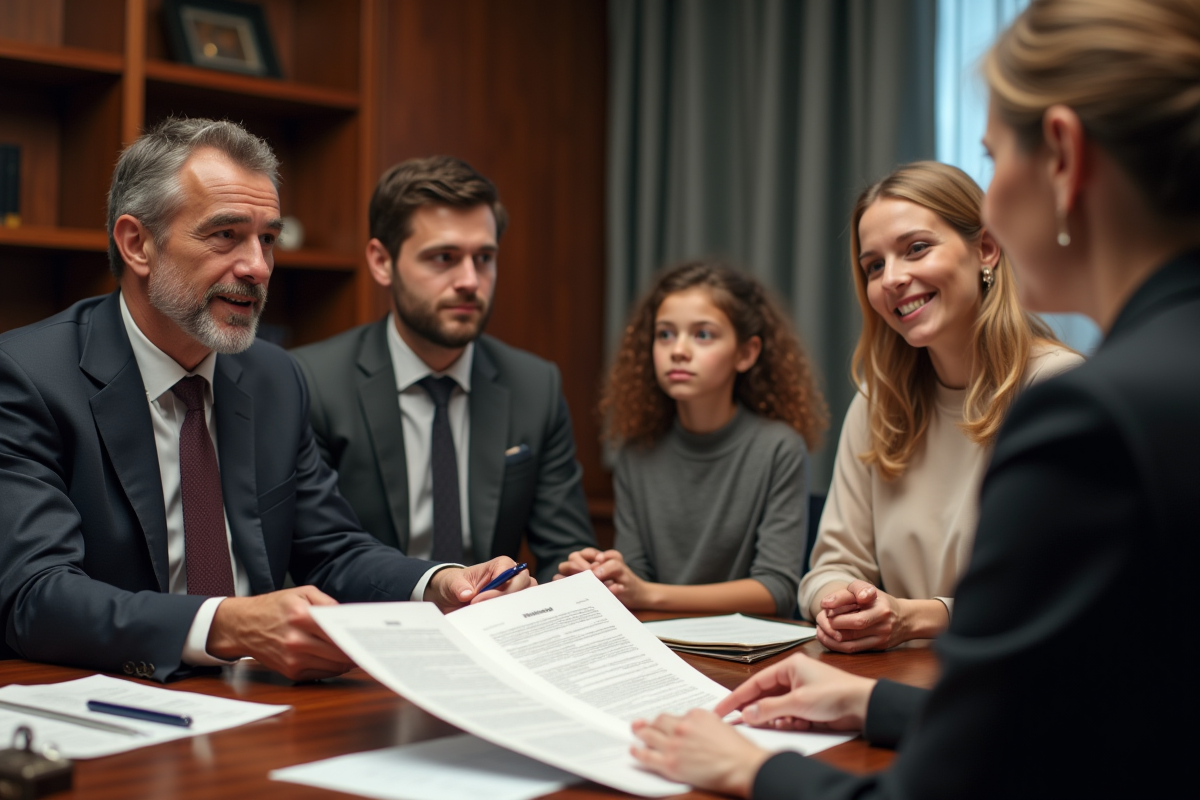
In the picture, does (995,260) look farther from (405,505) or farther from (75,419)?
(75,419)

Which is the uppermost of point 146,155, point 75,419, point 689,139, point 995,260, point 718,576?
point 689,139

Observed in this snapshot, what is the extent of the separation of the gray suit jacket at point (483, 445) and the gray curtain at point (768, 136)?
1272 millimetres

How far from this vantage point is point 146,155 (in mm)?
1864

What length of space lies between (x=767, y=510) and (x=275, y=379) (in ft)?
3.79

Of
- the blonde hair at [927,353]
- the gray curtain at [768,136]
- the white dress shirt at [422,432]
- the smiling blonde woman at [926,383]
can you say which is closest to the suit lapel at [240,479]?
the white dress shirt at [422,432]

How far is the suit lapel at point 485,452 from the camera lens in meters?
2.46

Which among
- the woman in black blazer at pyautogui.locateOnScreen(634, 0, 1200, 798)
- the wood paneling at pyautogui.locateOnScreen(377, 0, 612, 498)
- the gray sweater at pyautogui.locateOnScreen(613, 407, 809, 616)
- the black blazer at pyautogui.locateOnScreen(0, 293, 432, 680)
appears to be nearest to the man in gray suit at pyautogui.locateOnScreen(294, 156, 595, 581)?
the gray sweater at pyautogui.locateOnScreen(613, 407, 809, 616)

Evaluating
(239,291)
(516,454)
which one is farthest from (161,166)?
(516,454)

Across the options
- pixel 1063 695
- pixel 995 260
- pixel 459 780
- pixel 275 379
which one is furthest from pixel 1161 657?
pixel 275 379

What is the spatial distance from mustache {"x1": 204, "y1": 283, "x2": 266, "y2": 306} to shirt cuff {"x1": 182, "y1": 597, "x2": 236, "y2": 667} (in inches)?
27.3

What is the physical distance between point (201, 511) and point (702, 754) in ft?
3.70

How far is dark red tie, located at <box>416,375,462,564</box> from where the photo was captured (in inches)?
95.7

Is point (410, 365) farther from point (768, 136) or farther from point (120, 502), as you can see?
point (768, 136)

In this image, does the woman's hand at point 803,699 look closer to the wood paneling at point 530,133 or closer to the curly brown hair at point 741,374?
the curly brown hair at point 741,374
